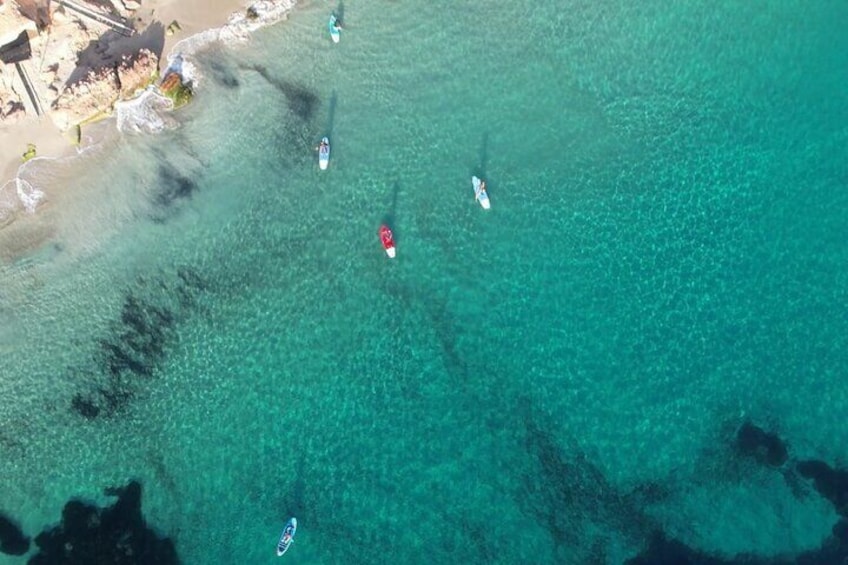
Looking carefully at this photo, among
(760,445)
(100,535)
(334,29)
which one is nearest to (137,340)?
(100,535)

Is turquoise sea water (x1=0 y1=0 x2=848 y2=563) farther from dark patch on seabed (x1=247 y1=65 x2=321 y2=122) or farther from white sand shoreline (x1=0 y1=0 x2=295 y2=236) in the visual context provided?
white sand shoreline (x1=0 y1=0 x2=295 y2=236)

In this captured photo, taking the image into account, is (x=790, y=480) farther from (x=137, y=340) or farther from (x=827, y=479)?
(x=137, y=340)

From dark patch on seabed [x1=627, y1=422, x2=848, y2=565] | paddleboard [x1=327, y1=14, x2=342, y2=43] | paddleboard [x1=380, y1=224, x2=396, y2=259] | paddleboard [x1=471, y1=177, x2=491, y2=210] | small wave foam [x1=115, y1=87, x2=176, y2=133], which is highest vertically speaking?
paddleboard [x1=327, y1=14, x2=342, y2=43]

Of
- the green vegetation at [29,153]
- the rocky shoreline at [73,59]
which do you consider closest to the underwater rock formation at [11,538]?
the green vegetation at [29,153]

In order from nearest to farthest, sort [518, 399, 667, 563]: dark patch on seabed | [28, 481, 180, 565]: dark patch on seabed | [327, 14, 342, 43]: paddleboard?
1. [327, 14, 342, 43]: paddleboard
2. [28, 481, 180, 565]: dark patch on seabed
3. [518, 399, 667, 563]: dark patch on seabed

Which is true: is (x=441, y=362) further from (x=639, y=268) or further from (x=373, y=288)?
(x=639, y=268)

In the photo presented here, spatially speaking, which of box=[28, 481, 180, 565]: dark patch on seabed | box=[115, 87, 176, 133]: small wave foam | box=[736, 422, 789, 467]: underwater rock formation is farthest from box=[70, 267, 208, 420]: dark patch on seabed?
box=[736, 422, 789, 467]: underwater rock formation

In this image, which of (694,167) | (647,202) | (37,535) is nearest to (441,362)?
(647,202)
